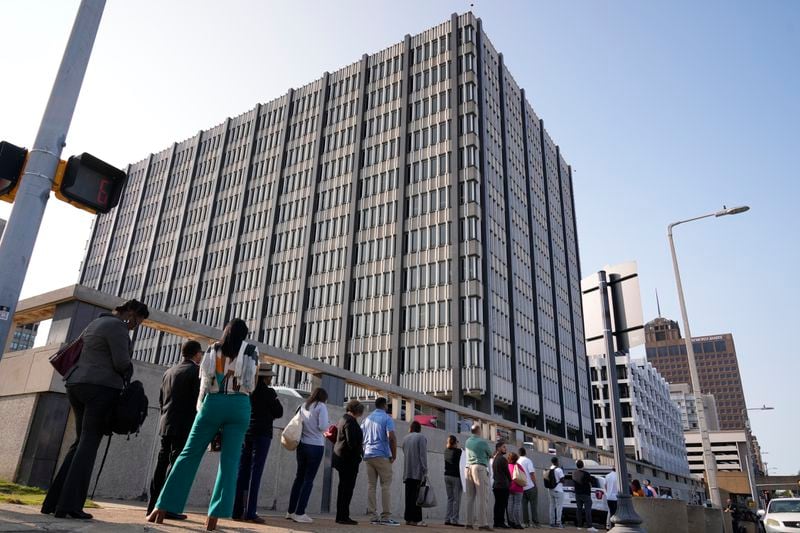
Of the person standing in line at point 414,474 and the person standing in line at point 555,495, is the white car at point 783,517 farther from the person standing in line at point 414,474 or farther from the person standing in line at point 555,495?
the person standing in line at point 414,474

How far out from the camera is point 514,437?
26.2m

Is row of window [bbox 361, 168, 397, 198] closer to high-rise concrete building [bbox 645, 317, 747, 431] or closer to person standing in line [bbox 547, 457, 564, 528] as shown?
person standing in line [bbox 547, 457, 564, 528]

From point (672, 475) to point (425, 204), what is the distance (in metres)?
63.5

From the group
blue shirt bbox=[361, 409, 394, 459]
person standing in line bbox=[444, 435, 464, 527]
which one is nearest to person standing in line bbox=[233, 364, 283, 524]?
blue shirt bbox=[361, 409, 394, 459]

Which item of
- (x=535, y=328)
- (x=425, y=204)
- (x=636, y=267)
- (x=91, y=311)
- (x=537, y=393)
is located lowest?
(x=91, y=311)

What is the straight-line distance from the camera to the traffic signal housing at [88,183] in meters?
4.72

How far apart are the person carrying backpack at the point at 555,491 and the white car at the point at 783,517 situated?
17.6 ft

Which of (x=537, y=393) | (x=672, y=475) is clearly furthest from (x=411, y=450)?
(x=672, y=475)

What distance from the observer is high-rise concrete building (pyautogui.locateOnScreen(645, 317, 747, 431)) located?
17938 centimetres

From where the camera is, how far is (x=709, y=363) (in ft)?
624

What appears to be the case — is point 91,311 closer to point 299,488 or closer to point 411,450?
point 299,488

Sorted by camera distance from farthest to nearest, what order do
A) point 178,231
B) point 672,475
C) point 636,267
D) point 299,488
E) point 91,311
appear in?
point 672,475
point 178,231
point 636,267
point 91,311
point 299,488

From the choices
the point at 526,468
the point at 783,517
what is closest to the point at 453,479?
the point at 526,468

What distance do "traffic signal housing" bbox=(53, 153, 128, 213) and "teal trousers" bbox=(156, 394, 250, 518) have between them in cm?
210
